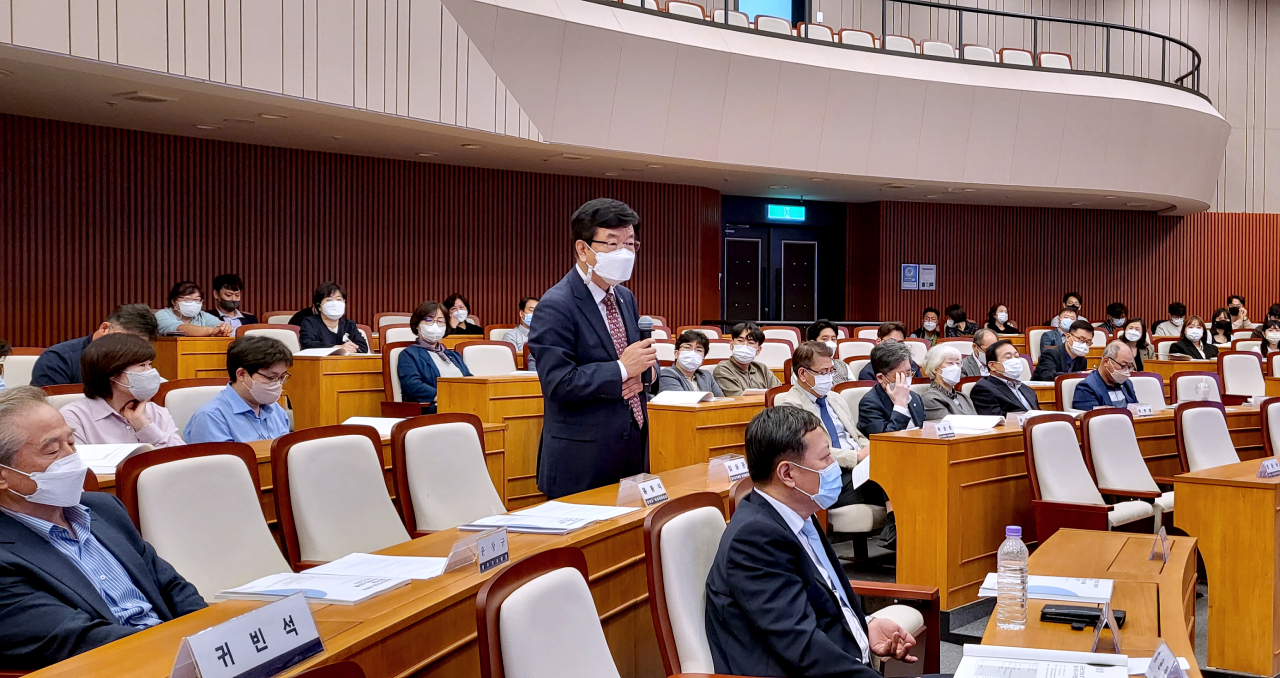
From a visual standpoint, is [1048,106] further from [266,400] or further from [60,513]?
[60,513]

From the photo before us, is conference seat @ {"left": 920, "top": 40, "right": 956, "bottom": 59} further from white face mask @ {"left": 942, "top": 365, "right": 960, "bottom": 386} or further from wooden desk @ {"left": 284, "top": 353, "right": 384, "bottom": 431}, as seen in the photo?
wooden desk @ {"left": 284, "top": 353, "right": 384, "bottom": 431}

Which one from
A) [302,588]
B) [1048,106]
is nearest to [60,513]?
[302,588]

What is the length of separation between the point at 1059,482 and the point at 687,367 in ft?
8.38

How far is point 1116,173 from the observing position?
48.1 feet

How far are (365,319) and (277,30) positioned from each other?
15.7ft

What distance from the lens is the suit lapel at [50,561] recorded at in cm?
215

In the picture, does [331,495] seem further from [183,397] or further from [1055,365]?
[1055,365]

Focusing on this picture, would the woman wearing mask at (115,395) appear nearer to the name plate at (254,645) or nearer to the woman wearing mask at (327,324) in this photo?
the name plate at (254,645)

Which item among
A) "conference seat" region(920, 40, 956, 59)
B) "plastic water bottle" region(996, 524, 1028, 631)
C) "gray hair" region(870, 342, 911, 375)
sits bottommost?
"plastic water bottle" region(996, 524, 1028, 631)

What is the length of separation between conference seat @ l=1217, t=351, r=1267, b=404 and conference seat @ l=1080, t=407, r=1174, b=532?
4.35m

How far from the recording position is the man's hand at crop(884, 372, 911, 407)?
18.6 ft

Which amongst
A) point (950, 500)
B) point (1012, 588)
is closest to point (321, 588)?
point (1012, 588)

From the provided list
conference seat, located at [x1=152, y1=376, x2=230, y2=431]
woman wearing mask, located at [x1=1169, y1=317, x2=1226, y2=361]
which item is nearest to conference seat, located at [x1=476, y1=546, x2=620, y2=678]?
conference seat, located at [x1=152, y1=376, x2=230, y2=431]

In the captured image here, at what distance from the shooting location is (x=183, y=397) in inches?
183
